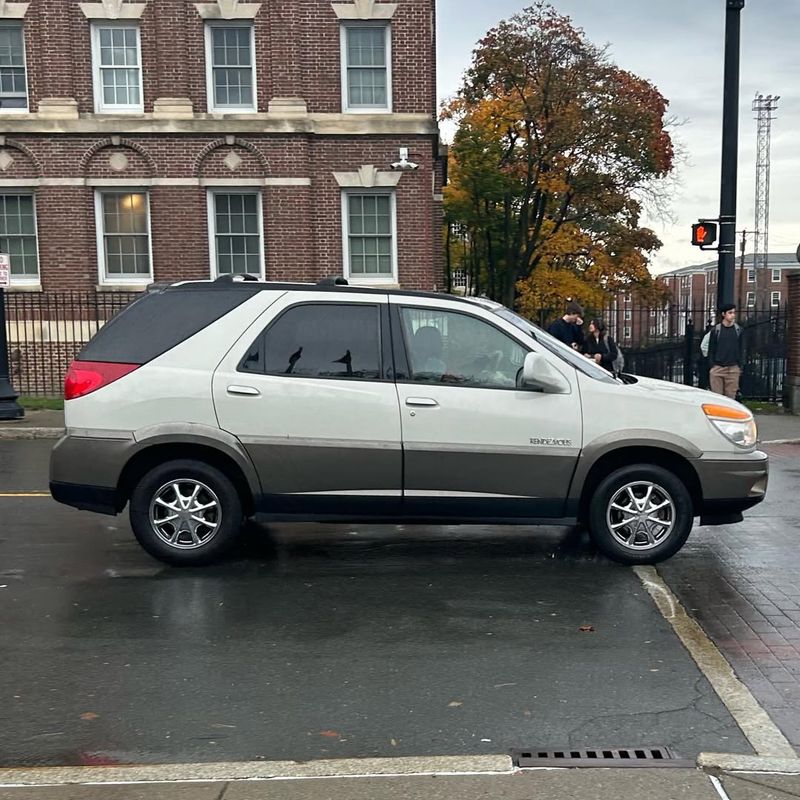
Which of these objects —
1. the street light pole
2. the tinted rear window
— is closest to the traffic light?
the tinted rear window

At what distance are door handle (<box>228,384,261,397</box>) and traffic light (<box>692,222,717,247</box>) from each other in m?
9.75

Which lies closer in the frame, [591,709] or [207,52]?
[591,709]

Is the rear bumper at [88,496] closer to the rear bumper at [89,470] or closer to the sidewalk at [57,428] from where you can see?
the rear bumper at [89,470]

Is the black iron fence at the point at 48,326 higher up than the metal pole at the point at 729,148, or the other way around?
the metal pole at the point at 729,148

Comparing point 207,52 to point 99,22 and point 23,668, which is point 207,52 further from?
point 23,668

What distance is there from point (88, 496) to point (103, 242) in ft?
49.6

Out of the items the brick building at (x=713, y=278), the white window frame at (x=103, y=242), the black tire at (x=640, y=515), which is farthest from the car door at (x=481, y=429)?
the brick building at (x=713, y=278)

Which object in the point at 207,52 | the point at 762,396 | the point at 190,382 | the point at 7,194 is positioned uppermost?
the point at 207,52

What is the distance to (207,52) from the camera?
1936cm

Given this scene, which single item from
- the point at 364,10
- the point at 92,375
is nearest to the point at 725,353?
the point at 92,375

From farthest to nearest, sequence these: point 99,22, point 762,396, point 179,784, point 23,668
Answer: point 99,22 < point 762,396 < point 23,668 < point 179,784

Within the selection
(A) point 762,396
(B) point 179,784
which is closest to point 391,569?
(B) point 179,784

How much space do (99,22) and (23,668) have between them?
18.3 metres

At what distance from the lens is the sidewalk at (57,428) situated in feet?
43.0
